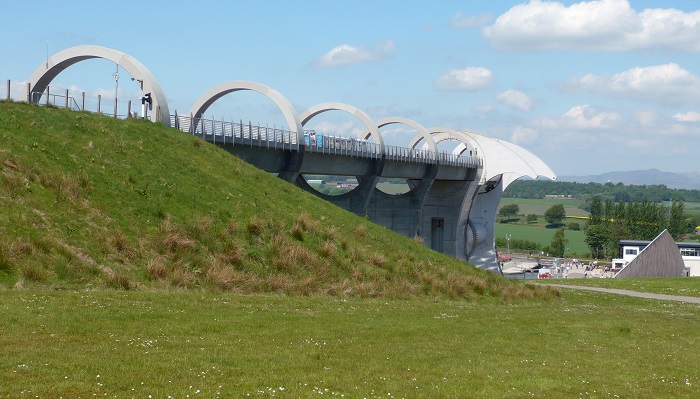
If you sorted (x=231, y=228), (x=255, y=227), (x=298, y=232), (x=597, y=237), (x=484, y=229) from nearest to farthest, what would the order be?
1. (x=231, y=228)
2. (x=255, y=227)
3. (x=298, y=232)
4. (x=484, y=229)
5. (x=597, y=237)

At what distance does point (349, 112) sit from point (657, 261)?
90.7 ft

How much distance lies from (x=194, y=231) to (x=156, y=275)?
11.3 ft

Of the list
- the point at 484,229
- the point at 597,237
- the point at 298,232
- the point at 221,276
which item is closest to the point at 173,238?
the point at 221,276

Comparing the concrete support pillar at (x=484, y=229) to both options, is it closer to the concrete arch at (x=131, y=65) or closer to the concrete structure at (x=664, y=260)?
the concrete structure at (x=664, y=260)

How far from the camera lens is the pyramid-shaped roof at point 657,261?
6181 centimetres

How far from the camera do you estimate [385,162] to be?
63.5 m

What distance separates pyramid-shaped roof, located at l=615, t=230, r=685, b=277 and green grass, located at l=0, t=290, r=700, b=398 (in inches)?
1792

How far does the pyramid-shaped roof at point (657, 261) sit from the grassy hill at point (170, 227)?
34720 mm

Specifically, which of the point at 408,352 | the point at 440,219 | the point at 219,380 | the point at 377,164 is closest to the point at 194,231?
the point at 408,352

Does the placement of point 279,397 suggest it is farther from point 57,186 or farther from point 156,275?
point 57,186

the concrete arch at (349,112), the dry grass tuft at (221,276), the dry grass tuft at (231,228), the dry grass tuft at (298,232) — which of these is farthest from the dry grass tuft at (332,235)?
the concrete arch at (349,112)

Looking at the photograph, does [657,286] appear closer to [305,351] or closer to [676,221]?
[305,351]

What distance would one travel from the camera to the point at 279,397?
8.94 metres

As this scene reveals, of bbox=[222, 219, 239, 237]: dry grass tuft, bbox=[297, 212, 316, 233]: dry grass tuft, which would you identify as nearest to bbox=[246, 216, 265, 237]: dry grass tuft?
bbox=[222, 219, 239, 237]: dry grass tuft
